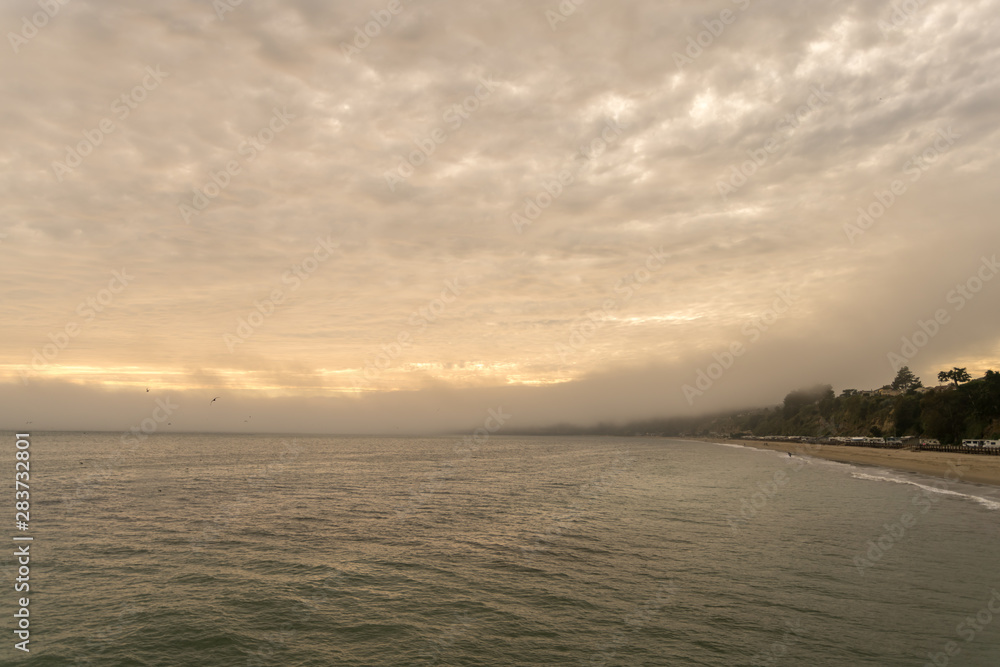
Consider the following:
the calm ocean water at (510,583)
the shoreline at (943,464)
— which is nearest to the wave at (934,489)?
the calm ocean water at (510,583)

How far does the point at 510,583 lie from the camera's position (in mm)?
27641

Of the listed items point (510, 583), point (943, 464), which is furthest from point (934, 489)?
point (510, 583)

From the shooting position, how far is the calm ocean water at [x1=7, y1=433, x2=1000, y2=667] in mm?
19812

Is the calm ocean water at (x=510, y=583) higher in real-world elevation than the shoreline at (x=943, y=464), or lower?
higher

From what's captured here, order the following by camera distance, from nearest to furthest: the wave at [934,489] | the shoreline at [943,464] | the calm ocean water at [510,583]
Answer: the calm ocean water at [510,583] < the wave at [934,489] < the shoreline at [943,464]

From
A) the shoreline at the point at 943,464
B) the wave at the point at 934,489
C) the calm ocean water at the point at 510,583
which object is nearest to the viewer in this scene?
the calm ocean water at the point at 510,583

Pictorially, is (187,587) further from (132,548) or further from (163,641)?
(132,548)

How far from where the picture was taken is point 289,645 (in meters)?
20.3

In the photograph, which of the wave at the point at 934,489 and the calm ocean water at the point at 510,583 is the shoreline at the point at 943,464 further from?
the calm ocean water at the point at 510,583

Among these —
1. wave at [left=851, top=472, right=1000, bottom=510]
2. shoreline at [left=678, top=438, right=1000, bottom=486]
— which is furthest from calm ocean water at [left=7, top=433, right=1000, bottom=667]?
shoreline at [left=678, top=438, right=1000, bottom=486]

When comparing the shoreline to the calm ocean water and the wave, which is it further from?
the calm ocean water

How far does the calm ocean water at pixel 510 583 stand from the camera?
1981 cm

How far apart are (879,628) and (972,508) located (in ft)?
139

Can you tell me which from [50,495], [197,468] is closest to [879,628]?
[50,495]
